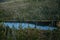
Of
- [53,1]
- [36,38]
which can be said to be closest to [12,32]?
[36,38]

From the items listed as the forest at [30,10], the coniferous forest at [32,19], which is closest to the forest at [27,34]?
the coniferous forest at [32,19]

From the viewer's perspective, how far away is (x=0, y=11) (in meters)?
4.84

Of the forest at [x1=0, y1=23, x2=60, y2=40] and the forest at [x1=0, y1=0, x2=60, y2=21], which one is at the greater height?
the forest at [x1=0, y1=0, x2=60, y2=21]

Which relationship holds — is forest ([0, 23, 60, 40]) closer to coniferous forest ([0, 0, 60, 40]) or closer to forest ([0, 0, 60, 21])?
coniferous forest ([0, 0, 60, 40])

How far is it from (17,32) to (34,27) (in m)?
0.26

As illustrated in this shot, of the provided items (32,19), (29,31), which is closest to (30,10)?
(32,19)

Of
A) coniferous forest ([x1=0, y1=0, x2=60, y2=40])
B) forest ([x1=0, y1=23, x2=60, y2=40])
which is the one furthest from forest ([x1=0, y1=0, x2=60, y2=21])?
forest ([x1=0, y1=23, x2=60, y2=40])

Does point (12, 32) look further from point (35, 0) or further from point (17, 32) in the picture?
point (35, 0)

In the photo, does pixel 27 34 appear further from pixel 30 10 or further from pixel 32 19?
pixel 30 10

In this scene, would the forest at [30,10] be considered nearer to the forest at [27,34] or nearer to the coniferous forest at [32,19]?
the coniferous forest at [32,19]

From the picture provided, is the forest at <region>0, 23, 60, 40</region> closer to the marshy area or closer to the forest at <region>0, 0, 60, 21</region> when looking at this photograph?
the marshy area

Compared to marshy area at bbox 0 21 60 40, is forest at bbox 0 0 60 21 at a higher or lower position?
higher

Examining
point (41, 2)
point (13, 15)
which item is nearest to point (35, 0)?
point (41, 2)

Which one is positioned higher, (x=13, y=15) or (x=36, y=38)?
(x=13, y=15)
